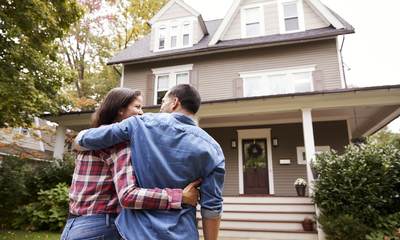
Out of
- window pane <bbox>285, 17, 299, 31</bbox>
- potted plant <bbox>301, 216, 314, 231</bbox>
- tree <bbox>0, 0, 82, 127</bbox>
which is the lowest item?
potted plant <bbox>301, 216, 314, 231</bbox>

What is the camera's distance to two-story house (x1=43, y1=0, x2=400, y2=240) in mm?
8945

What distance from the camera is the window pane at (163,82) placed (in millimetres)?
10977

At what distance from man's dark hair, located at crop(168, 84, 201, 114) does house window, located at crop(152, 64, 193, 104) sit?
9293mm

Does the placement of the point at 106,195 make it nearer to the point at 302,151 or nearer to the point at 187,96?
the point at 187,96

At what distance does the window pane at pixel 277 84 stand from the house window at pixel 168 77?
3.37 meters

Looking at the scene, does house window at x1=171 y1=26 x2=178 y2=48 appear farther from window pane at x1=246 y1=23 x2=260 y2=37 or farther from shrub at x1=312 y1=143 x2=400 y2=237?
shrub at x1=312 y1=143 x2=400 y2=237

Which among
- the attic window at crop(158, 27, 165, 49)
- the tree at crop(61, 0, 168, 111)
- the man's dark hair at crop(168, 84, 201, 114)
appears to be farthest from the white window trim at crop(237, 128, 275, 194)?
the tree at crop(61, 0, 168, 111)

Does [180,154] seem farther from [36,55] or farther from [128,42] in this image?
[128,42]

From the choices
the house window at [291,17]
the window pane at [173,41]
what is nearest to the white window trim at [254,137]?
the house window at [291,17]

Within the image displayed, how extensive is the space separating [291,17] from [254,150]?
18.1 feet

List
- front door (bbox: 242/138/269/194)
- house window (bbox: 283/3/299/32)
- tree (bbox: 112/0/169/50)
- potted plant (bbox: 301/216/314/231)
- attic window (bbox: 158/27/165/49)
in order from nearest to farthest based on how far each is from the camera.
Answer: potted plant (bbox: 301/216/314/231) → front door (bbox: 242/138/269/194) → house window (bbox: 283/3/299/32) → attic window (bbox: 158/27/165/49) → tree (bbox: 112/0/169/50)

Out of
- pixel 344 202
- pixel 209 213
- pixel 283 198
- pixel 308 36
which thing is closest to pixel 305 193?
pixel 283 198

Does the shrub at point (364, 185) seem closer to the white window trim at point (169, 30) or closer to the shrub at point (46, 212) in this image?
the shrub at point (46, 212)

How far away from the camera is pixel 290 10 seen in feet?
33.6
